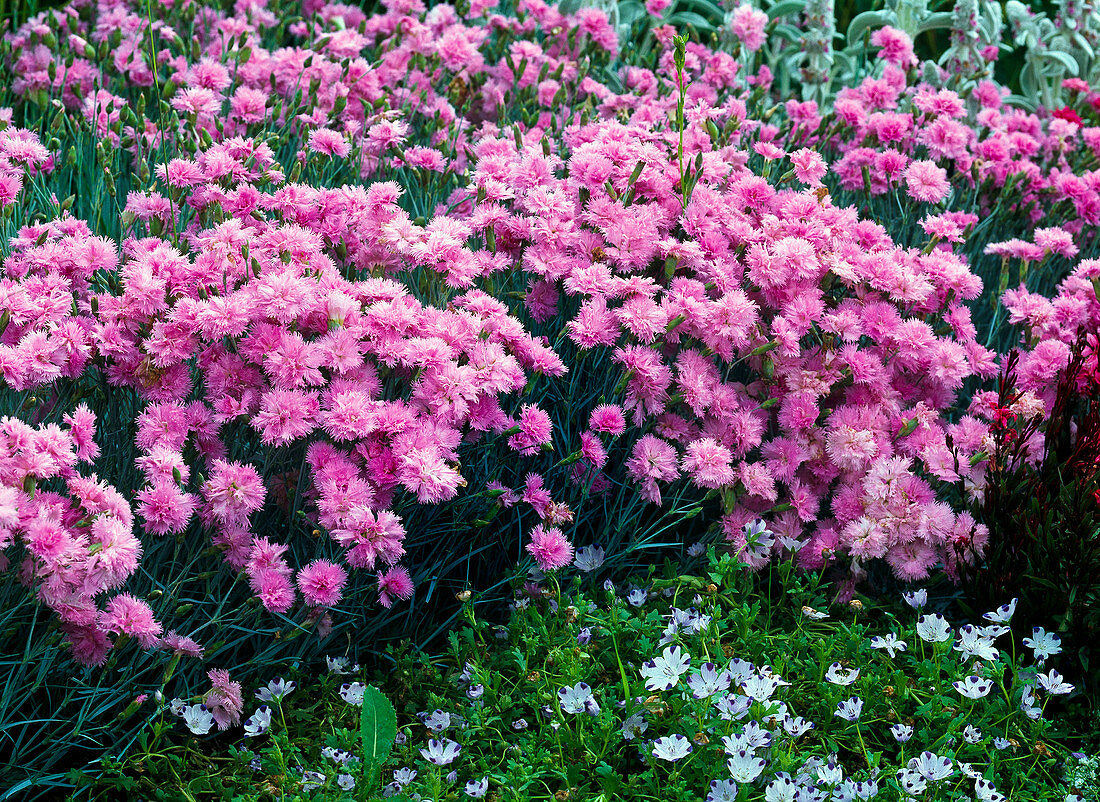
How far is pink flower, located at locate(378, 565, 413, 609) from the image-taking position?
2330 mm

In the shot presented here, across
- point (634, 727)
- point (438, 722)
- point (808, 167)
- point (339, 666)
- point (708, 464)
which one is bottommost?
point (339, 666)

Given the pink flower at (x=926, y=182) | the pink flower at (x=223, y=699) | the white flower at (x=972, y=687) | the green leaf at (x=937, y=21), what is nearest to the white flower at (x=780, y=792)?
the white flower at (x=972, y=687)

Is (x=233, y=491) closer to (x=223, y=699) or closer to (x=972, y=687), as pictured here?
(x=223, y=699)

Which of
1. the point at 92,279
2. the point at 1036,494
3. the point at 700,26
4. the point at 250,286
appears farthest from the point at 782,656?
the point at 700,26

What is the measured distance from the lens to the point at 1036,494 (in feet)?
8.23

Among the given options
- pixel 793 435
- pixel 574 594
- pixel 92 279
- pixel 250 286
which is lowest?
pixel 574 594

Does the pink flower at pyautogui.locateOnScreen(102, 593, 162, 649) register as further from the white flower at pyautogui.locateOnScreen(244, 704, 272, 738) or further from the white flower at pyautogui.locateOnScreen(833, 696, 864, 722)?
the white flower at pyautogui.locateOnScreen(833, 696, 864, 722)

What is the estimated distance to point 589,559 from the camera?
2625 mm

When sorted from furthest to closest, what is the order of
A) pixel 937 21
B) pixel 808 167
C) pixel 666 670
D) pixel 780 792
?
1. pixel 937 21
2. pixel 808 167
3. pixel 666 670
4. pixel 780 792

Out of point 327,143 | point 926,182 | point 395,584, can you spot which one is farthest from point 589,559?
point 926,182

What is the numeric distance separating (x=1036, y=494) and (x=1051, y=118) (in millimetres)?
2987

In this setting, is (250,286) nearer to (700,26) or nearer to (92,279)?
(92,279)

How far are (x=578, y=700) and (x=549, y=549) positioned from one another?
0.45 metres

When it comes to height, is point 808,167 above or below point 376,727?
above
